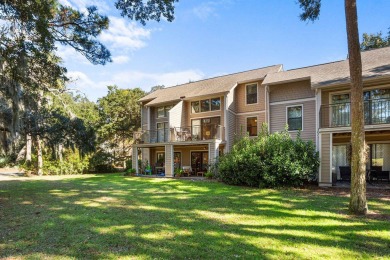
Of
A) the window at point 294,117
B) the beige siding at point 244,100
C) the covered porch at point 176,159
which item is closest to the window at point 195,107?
the covered porch at point 176,159

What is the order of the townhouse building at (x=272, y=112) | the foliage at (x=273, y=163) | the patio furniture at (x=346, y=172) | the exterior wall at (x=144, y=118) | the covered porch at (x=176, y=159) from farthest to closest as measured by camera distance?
the exterior wall at (x=144, y=118) → the covered porch at (x=176, y=159) → the patio furniture at (x=346, y=172) → the townhouse building at (x=272, y=112) → the foliage at (x=273, y=163)

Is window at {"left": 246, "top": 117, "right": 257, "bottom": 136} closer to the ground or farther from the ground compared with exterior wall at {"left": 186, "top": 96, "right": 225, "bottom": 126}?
closer to the ground

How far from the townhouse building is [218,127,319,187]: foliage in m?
1.24

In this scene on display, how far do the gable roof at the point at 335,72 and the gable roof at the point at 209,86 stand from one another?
1.65 meters

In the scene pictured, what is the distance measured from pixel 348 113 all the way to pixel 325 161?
Answer: 2.78m

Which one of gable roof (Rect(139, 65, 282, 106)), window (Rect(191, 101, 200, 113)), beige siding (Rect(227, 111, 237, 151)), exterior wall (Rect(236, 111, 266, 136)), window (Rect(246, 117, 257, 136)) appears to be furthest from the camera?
window (Rect(191, 101, 200, 113))

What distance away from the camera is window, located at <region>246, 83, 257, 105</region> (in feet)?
57.5

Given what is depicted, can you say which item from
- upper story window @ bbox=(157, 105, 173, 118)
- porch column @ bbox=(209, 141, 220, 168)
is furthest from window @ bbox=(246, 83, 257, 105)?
upper story window @ bbox=(157, 105, 173, 118)

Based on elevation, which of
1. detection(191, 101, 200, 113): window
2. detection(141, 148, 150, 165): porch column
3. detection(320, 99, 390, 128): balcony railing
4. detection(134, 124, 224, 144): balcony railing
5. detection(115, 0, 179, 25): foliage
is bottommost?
detection(141, 148, 150, 165): porch column

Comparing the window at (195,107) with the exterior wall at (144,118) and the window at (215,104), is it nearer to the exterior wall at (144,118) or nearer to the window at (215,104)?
the window at (215,104)

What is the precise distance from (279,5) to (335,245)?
1283 centimetres

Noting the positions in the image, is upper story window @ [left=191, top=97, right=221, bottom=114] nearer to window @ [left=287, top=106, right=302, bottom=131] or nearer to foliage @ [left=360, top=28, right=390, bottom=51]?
window @ [left=287, top=106, right=302, bottom=131]

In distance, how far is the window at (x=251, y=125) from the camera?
17422mm

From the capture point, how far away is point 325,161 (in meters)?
12.2
